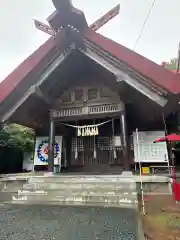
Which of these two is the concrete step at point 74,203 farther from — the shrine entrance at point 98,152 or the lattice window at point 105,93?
the lattice window at point 105,93

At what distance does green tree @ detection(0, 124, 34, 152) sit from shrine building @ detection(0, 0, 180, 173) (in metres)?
4.24

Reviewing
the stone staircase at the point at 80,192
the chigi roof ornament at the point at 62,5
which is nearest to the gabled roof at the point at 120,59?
the chigi roof ornament at the point at 62,5

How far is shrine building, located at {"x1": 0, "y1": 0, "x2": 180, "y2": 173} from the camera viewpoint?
27.0 feet

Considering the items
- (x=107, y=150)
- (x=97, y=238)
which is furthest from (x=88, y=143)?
(x=97, y=238)

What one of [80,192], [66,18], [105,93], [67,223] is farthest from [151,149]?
[66,18]

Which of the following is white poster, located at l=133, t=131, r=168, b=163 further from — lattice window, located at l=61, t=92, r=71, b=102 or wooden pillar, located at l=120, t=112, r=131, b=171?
lattice window, located at l=61, t=92, r=71, b=102

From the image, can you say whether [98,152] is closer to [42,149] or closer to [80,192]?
[42,149]

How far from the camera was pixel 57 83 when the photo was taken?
34.4ft

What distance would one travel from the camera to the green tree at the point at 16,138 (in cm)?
1496

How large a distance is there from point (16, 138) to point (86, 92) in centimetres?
839

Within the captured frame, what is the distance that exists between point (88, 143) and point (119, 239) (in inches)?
331

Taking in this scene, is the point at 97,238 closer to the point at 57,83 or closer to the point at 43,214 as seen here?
the point at 43,214

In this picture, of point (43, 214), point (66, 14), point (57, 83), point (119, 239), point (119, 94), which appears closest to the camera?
point (119, 239)

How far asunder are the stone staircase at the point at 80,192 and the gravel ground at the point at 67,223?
2.00ft
